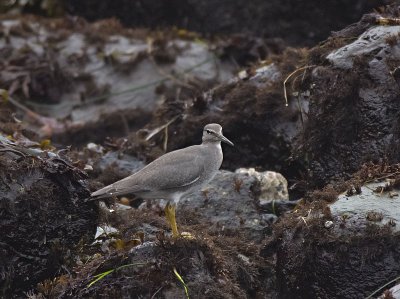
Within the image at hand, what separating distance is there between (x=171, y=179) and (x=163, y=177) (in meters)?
0.07

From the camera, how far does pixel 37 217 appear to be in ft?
23.7

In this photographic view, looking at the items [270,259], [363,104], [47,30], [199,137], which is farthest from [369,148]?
[47,30]

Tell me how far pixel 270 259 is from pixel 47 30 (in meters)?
8.74

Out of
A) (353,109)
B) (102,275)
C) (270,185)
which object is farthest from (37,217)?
(353,109)

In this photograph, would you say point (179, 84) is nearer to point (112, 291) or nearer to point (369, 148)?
point (369, 148)

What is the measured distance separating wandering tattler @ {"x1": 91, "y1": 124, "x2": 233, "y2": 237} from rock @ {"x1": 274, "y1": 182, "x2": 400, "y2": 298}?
93 cm

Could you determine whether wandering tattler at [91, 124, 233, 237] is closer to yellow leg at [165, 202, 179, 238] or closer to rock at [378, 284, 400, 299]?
yellow leg at [165, 202, 179, 238]

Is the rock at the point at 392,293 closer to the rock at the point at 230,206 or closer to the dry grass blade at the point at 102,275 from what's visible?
the dry grass blade at the point at 102,275

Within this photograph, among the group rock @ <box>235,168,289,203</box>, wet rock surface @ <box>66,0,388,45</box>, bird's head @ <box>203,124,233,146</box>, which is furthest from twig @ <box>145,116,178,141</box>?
wet rock surface @ <box>66,0,388,45</box>

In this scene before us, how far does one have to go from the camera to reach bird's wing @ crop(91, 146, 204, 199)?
24.6 feet

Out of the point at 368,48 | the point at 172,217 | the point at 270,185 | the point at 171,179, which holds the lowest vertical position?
the point at 270,185

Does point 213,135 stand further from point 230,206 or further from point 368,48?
point 368,48

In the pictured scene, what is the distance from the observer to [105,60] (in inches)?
569

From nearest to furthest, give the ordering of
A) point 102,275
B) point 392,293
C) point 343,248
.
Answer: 1. point 392,293
2. point 102,275
3. point 343,248
